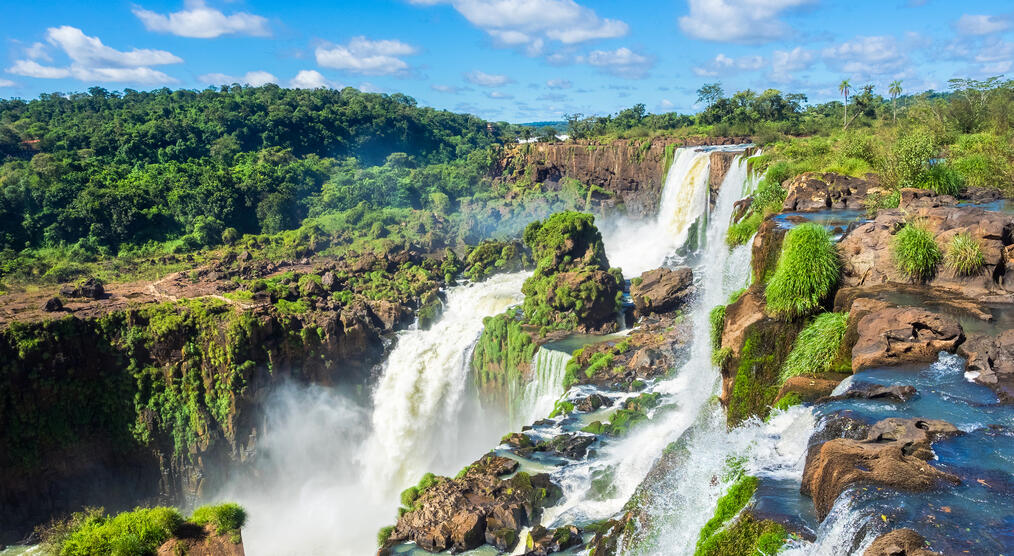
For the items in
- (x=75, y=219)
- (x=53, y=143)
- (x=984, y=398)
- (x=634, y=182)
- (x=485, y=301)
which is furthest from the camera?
(x=53, y=143)

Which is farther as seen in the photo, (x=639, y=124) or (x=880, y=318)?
(x=639, y=124)

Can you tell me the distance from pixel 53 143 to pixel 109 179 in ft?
38.6

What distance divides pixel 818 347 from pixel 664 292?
1692 centimetres

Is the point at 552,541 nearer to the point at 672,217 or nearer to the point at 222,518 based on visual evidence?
the point at 222,518

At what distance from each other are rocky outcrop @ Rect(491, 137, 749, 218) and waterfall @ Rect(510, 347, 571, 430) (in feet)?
66.4

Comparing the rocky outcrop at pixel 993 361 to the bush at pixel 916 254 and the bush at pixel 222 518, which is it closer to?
the bush at pixel 916 254

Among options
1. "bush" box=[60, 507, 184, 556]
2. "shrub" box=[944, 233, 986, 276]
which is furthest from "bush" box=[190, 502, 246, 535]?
"shrub" box=[944, 233, 986, 276]

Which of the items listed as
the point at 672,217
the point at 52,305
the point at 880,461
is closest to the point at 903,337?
the point at 880,461

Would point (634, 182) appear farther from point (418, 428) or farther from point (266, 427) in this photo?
point (266, 427)

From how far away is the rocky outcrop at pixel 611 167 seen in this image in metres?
43.8

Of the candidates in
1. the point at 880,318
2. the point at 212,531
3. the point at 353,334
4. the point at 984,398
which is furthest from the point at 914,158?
the point at 353,334

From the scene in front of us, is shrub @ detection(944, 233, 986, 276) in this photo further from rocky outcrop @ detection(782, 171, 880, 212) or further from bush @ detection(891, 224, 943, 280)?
rocky outcrop @ detection(782, 171, 880, 212)

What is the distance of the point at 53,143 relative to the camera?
56.2 m

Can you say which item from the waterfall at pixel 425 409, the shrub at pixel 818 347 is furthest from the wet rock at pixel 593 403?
the shrub at pixel 818 347
